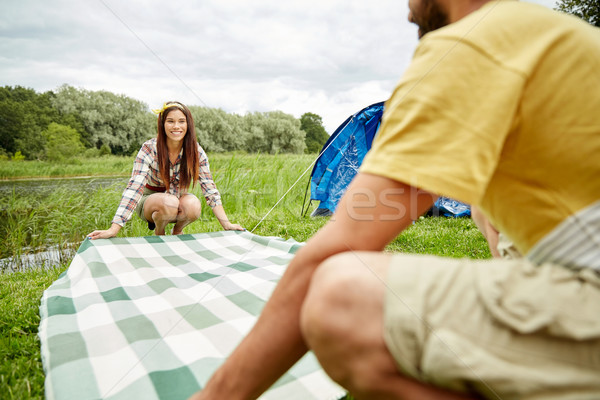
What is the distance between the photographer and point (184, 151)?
281cm

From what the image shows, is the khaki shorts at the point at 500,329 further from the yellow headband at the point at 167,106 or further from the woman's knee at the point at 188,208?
the yellow headband at the point at 167,106

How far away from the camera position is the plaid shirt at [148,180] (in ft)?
7.89

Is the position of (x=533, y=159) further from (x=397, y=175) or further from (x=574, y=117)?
(x=397, y=175)

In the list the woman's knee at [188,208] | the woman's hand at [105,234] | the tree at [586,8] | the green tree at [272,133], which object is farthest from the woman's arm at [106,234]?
the green tree at [272,133]

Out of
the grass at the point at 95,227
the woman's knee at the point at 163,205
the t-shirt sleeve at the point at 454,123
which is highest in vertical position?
the t-shirt sleeve at the point at 454,123

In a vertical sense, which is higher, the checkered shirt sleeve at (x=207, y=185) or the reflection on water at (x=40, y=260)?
the checkered shirt sleeve at (x=207, y=185)

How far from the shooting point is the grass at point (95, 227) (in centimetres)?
135

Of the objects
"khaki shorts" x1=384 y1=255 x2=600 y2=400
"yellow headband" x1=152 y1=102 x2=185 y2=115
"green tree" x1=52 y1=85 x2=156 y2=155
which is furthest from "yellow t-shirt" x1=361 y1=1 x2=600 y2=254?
"green tree" x1=52 y1=85 x2=156 y2=155

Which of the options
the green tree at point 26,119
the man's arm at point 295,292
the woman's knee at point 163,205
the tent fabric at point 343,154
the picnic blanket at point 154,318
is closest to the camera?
the man's arm at point 295,292

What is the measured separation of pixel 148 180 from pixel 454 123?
280cm

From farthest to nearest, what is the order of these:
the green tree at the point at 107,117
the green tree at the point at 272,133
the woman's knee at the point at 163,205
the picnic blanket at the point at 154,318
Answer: the green tree at the point at 272,133, the green tree at the point at 107,117, the woman's knee at the point at 163,205, the picnic blanket at the point at 154,318

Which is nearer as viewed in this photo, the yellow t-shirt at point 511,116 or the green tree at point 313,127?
the yellow t-shirt at point 511,116

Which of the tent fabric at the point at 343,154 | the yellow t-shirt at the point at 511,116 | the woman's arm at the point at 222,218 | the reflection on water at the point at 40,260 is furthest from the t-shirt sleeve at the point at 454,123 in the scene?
the tent fabric at the point at 343,154

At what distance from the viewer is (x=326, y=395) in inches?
42.8
